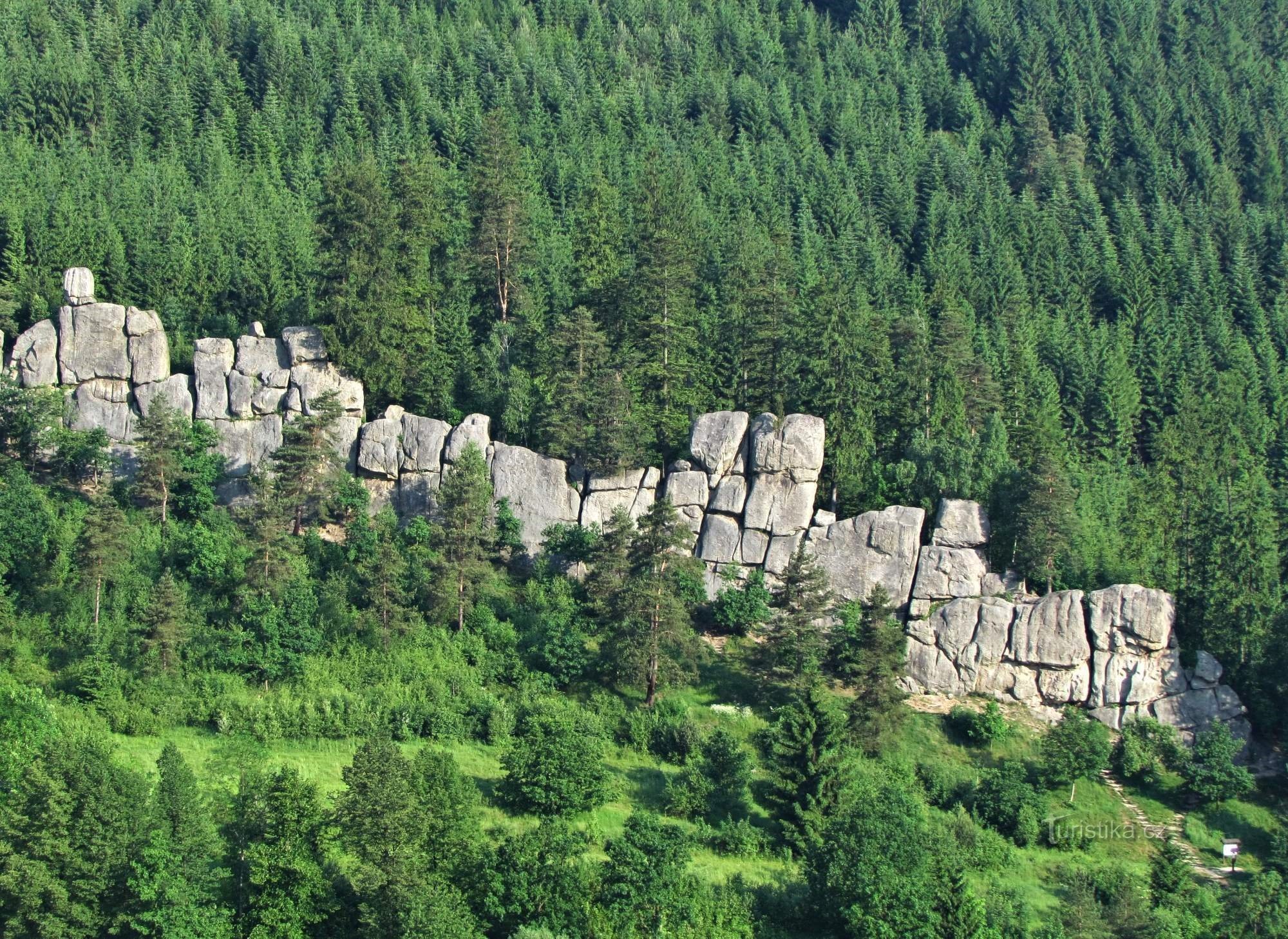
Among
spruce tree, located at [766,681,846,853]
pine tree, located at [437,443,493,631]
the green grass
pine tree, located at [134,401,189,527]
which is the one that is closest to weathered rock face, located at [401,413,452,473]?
pine tree, located at [437,443,493,631]

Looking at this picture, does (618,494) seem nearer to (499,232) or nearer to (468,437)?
(468,437)

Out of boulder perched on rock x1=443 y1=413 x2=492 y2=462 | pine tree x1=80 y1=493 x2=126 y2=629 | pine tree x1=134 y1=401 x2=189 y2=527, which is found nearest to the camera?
pine tree x1=80 y1=493 x2=126 y2=629

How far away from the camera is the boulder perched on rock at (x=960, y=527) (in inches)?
2675

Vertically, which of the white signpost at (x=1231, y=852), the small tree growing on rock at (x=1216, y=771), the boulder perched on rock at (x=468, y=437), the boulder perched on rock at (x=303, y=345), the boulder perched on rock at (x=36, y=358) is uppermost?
the boulder perched on rock at (x=303, y=345)

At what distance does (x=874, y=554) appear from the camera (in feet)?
222

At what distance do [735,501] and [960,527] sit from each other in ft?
33.9

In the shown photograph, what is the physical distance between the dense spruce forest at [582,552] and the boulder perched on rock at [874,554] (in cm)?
233

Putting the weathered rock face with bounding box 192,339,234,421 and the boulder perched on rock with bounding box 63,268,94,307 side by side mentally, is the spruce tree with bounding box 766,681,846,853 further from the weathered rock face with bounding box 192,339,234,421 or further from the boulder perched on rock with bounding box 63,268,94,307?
the boulder perched on rock with bounding box 63,268,94,307

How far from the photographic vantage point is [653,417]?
71.8 metres

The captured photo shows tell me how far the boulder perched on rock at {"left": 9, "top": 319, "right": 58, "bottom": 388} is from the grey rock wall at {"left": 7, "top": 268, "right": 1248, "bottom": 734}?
0.32ft

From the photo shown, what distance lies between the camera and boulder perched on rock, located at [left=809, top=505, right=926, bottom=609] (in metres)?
67.5

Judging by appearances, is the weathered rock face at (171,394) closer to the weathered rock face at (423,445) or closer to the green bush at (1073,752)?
the weathered rock face at (423,445)

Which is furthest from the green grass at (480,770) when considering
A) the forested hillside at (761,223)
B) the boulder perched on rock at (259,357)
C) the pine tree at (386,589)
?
the boulder perched on rock at (259,357)

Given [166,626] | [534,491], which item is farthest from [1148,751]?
[166,626]
